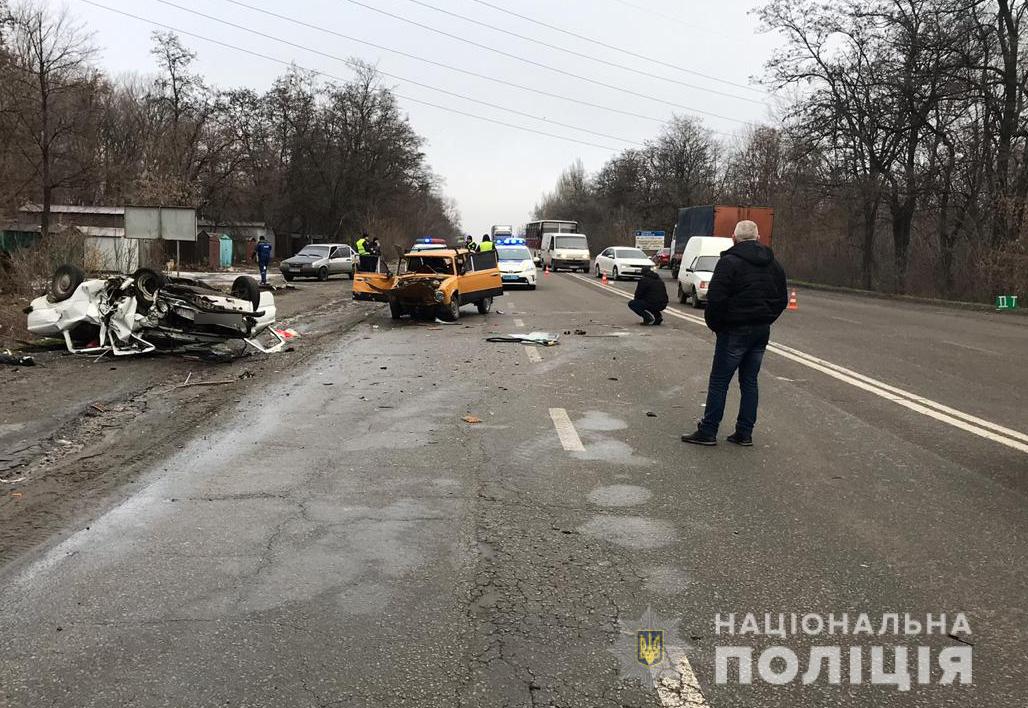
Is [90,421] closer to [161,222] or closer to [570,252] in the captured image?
[161,222]

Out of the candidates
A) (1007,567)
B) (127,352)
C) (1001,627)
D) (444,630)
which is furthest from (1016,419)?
(127,352)

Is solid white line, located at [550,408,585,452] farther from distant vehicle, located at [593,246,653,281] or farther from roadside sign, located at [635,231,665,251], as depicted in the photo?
roadside sign, located at [635,231,665,251]

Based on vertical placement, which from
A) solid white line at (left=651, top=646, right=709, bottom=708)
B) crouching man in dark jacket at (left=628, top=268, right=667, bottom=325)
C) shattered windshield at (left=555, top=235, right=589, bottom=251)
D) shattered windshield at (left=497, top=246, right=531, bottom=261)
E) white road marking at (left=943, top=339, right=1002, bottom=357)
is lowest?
solid white line at (left=651, top=646, right=709, bottom=708)

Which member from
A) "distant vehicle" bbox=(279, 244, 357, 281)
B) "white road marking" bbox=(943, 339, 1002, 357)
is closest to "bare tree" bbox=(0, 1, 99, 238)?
"distant vehicle" bbox=(279, 244, 357, 281)

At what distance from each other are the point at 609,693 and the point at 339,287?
2860cm

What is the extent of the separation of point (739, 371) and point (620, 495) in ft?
6.66

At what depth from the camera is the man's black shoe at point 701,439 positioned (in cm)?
668

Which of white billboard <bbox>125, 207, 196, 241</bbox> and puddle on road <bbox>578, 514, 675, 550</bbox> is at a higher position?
white billboard <bbox>125, 207, 196, 241</bbox>

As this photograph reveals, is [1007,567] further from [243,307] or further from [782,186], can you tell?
[782,186]

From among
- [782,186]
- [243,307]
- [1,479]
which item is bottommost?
[1,479]

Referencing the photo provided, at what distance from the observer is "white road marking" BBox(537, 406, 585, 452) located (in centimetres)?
660

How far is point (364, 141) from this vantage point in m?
60.5

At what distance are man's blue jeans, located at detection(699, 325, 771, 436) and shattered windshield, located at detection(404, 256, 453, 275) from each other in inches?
454

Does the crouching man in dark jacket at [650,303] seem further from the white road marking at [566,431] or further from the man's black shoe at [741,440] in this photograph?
the man's black shoe at [741,440]
